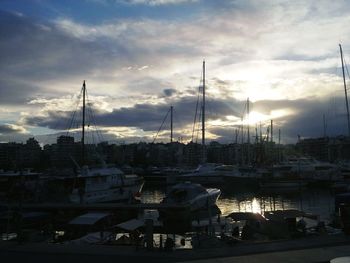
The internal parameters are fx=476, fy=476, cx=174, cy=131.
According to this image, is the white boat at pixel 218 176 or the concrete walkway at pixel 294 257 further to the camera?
the white boat at pixel 218 176

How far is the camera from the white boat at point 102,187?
45781mm

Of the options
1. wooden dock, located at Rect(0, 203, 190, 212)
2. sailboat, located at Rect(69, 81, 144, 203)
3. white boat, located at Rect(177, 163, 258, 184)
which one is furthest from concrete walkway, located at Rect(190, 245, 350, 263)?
white boat, located at Rect(177, 163, 258, 184)

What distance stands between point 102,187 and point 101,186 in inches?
6.2

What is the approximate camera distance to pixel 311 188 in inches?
3019

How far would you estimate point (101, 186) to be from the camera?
49.1 metres

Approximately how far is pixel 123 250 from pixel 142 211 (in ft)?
71.9

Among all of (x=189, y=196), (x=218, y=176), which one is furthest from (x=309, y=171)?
(x=189, y=196)

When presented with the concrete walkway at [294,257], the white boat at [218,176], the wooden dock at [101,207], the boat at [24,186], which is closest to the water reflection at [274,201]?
the white boat at [218,176]

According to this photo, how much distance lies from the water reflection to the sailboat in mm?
10448

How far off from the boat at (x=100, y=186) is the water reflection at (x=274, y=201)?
34.3ft

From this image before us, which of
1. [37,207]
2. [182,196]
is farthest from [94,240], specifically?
[182,196]

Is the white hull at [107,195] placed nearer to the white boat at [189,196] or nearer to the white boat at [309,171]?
the white boat at [189,196]

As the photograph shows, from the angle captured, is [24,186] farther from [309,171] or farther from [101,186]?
[309,171]

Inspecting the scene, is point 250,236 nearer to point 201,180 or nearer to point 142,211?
point 142,211
